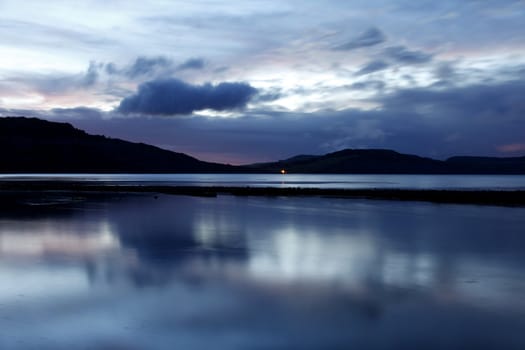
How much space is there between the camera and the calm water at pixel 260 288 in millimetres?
8477

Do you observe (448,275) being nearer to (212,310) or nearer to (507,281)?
(507,281)

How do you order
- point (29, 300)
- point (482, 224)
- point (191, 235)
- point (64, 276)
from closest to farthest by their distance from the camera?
point (29, 300), point (64, 276), point (191, 235), point (482, 224)

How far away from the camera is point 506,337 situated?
27.7 ft

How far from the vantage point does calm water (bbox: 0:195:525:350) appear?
27.8 ft

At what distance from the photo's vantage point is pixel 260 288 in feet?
40.0

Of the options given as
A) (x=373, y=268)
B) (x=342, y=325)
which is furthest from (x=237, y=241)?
(x=342, y=325)

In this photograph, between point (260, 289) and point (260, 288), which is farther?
point (260, 288)

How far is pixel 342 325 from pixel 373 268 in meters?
6.24

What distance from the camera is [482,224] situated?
28.0 meters

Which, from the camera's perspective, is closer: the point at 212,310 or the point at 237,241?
the point at 212,310

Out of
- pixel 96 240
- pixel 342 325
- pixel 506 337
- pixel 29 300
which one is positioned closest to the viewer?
pixel 506 337

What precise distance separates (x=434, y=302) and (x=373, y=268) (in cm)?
433

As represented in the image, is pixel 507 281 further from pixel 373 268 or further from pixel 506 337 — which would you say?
pixel 506 337

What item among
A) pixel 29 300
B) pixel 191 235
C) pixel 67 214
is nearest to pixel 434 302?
pixel 29 300
